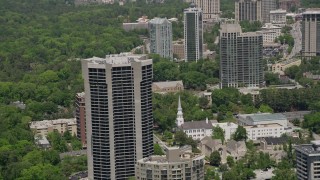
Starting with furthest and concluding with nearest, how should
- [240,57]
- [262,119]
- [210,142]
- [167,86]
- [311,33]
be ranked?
[311,33]
[167,86]
[240,57]
[262,119]
[210,142]

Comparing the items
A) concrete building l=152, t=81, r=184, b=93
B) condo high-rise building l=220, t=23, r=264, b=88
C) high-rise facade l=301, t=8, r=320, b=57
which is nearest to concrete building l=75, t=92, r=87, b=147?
concrete building l=152, t=81, r=184, b=93

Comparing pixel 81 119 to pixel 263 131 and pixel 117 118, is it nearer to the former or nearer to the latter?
pixel 117 118

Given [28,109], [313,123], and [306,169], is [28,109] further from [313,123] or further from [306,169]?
[306,169]

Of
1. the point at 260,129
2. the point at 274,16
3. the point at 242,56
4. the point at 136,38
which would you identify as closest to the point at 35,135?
the point at 260,129

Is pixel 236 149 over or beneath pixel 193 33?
beneath

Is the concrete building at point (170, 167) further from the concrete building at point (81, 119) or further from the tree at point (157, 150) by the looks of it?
the concrete building at point (81, 119)

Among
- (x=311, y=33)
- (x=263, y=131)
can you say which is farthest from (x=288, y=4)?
(x=263, y=131)
